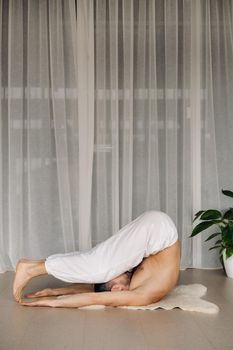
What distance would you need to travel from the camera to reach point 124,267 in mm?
2895

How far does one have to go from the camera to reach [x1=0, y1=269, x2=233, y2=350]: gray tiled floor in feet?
7.30

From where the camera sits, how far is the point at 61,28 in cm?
407

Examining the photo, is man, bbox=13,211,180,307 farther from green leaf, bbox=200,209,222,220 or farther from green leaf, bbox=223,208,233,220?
green leaf, bbox=223,208,233,220

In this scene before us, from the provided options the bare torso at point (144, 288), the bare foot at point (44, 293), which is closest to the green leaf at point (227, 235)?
the bare torso at point (144, 288)

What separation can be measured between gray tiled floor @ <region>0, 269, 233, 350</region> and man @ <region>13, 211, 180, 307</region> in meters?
0.10

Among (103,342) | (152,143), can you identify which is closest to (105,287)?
(103,342)

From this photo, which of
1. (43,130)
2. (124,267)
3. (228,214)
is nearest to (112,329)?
(124,267)

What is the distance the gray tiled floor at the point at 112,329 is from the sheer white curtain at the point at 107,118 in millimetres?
1193

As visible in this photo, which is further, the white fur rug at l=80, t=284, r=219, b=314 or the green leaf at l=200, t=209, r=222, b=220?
the green leaf at l=200, t=209, r=222, b=220

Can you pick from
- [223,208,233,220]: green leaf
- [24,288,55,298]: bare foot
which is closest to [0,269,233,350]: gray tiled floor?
[24,288,55,298]: bare foot

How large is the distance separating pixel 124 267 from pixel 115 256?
87 millimetres

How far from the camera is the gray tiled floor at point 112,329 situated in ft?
7.30

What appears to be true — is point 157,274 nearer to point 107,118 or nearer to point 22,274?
point 22,274

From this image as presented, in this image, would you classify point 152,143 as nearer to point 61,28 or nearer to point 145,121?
point 145,121
